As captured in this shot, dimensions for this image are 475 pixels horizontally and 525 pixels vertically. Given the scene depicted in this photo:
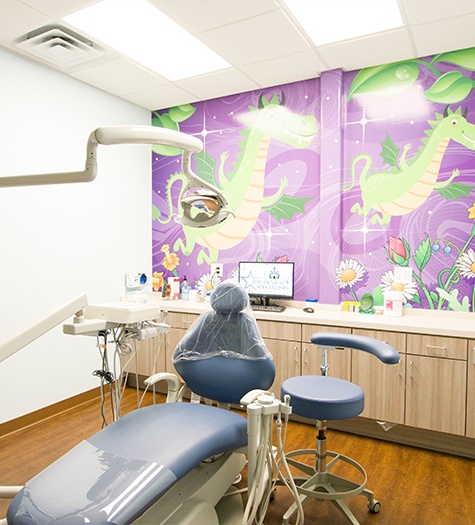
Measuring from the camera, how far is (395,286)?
3.24m

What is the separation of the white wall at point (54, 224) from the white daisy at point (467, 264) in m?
2.84

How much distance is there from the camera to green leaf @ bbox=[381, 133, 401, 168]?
3.26m

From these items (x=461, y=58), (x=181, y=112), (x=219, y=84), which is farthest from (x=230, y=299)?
(x=181, y=112)

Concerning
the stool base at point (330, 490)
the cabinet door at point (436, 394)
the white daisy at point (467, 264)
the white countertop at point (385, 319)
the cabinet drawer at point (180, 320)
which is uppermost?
the white daisy at point (467, 264)

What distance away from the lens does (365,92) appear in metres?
3.35

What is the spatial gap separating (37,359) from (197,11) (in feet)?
8.72

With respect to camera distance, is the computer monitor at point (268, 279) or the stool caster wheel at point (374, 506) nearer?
the stool caster wheel at point (374, 506)

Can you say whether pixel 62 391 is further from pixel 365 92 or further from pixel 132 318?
pixel 365 92

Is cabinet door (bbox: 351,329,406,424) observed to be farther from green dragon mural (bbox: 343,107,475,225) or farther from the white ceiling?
the white ceiling

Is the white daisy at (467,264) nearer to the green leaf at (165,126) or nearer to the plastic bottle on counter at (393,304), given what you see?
the plastic bottle on counter at (393,304)

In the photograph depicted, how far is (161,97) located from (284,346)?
8.29 feet

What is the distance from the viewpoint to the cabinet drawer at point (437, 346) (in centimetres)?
258

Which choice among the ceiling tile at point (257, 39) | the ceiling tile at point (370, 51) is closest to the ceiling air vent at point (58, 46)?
the ceiling tile at point (257, 39)

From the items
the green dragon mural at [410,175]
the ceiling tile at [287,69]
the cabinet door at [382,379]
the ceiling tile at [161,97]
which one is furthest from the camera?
the ceiling tile at [161,97]
